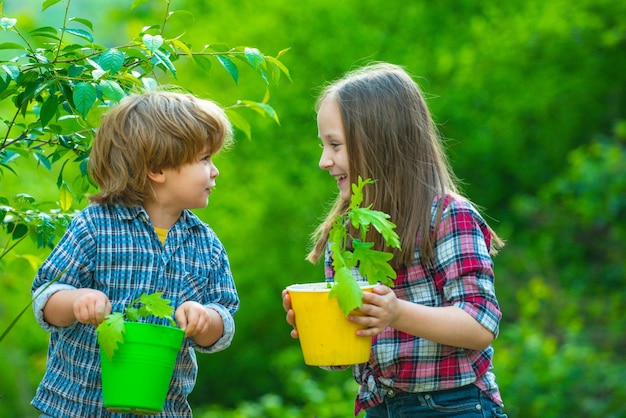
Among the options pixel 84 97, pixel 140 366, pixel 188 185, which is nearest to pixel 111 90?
pixel 84 97

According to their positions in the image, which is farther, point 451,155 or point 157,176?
point 451,155

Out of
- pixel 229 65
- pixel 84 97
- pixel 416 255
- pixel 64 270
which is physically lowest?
pixel 64 270

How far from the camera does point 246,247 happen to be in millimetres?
10406

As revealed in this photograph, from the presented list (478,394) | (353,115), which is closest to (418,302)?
(478,394)

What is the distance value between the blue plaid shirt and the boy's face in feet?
0.23

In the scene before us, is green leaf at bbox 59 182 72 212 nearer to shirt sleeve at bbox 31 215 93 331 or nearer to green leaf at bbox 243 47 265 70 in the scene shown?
shirt sleeve at bbox 31 215 93 331

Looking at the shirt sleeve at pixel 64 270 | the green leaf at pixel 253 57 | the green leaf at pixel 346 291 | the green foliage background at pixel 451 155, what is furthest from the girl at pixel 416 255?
the green foliage background at pixel 451 155

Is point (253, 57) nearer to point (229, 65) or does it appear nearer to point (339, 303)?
point (229, 65)

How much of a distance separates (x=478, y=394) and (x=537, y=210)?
280 inches

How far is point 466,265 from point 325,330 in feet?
1.38

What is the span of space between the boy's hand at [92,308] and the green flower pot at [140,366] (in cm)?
9

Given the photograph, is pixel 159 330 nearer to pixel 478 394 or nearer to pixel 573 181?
pixel 478 394

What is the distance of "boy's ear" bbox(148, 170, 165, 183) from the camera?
2189mm

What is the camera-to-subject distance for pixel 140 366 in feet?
6.00
